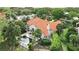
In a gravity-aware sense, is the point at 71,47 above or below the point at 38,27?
below

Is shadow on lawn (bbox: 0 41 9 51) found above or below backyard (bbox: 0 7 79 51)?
below

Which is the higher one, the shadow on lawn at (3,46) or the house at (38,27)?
the house at (38,27)

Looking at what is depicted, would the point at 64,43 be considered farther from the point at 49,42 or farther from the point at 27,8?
the point at 27,8

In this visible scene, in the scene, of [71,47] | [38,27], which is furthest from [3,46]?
[71,47]

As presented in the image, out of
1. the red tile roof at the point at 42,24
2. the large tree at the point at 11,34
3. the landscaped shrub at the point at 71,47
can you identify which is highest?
the red tile roof at the point at 42,24

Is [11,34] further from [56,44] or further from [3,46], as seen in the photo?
[56,44]

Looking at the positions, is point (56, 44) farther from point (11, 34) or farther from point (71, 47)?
point (11, 34)

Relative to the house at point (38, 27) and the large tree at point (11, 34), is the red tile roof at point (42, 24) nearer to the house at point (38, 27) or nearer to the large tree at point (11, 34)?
the house at point (38, 27)

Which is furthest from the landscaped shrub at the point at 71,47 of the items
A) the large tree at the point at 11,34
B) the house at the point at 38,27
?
the large tree at the point at 11,34

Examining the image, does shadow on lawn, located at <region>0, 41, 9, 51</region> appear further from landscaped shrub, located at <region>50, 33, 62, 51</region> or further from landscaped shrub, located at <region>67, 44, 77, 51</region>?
landscaped shrub, located at <region>67, 44, 77, 51</region>

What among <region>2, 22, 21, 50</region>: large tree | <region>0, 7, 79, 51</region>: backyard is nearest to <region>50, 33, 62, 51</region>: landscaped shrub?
<region>0, 7, 79, 51</region>: backyard
